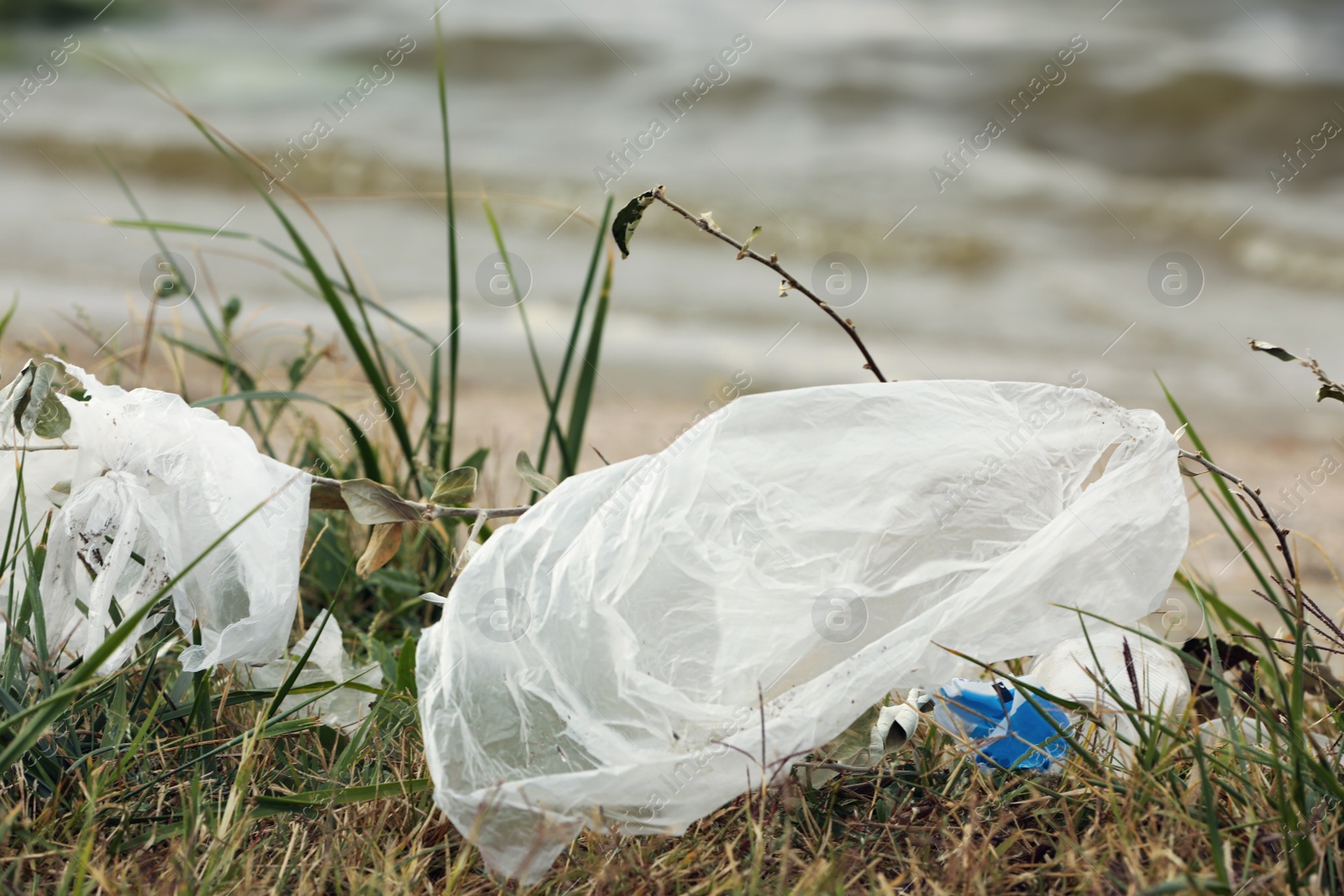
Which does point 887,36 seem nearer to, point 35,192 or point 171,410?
point 35,192

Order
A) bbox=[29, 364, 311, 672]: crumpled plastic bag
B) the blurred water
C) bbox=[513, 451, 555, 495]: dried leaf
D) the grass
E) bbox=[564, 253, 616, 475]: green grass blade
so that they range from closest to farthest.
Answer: the grass < bbox=[29, 364, 311, 672]: crumpled plastic bag < bbox=[513, 451, 555, 495]: dried leaf < bbox=[564, 253, 616, 475]: green grass blade < the blurred water

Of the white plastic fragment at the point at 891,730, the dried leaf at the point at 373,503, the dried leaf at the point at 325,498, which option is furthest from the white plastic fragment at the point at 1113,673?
the dried leaf at the point at 325,498

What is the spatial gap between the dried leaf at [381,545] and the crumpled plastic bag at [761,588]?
0.66ft

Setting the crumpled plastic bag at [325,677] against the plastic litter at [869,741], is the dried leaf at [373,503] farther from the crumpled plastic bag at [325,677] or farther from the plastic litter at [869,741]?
the plastic litter at [869,741]

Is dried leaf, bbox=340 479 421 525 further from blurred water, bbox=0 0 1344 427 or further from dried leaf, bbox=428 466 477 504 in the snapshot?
blurred water, bbox=0 0 1344 427

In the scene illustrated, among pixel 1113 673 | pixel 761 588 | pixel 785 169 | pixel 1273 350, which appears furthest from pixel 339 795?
pixel 785 169

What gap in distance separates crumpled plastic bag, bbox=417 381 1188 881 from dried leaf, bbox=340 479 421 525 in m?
0.18

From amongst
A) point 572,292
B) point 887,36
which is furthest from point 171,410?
point 887,36

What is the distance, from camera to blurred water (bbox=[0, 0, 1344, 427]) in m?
3.90

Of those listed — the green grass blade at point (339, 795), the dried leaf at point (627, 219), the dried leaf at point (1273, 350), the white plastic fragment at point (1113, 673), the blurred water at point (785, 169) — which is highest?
the dried leaf at point (627, 219)

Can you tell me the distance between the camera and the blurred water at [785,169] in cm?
390

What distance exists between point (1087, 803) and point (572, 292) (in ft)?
11.1

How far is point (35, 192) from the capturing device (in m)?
4.74

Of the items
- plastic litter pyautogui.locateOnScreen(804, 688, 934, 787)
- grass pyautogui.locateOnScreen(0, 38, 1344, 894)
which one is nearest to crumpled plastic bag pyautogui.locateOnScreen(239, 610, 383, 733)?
grass pyautogui.locateOnScreen(0, 38, 1344, 894)
